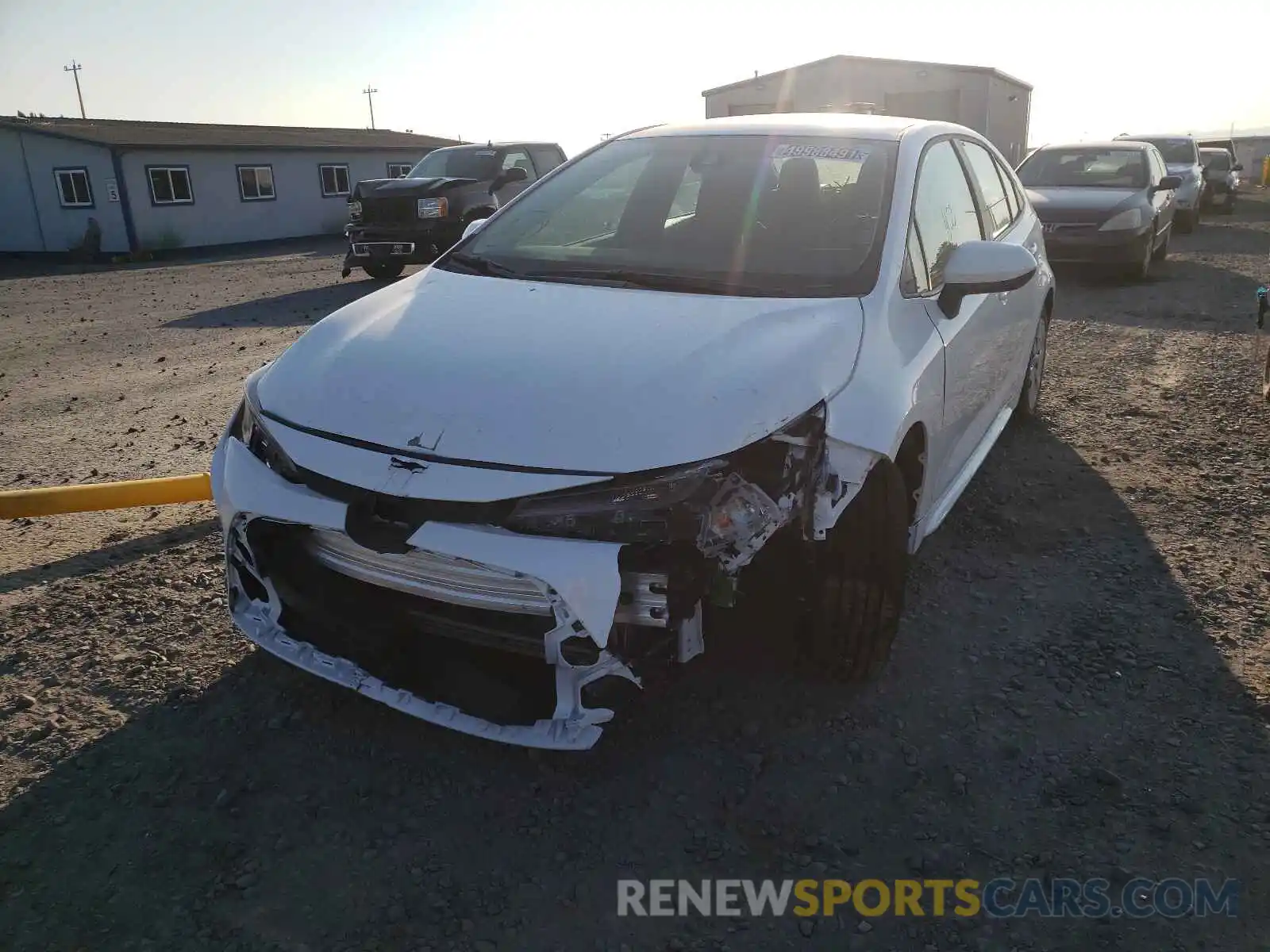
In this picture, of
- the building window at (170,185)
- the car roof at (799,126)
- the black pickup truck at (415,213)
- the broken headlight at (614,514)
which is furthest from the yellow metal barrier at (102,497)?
the building window at (170,185)

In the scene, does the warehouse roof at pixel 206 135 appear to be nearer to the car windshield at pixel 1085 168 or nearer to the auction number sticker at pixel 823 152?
the car windshield at pixel 1085 168

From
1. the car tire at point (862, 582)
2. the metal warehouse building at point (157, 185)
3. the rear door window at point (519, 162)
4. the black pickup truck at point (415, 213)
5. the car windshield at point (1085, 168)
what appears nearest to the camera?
the car tire at point (862, 582)

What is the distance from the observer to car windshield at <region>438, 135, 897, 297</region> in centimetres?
314

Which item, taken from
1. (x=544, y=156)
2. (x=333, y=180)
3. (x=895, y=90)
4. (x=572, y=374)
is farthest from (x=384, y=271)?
(x=895, y=90)

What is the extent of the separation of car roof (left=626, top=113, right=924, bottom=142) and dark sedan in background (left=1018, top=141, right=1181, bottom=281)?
739 centimetres

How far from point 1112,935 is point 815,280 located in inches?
76.6

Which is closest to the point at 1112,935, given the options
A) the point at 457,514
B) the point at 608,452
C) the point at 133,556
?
the point at 608,452

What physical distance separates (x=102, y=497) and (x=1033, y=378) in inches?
191

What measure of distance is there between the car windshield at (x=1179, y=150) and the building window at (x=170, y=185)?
73.9 ft

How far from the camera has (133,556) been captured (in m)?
4.05

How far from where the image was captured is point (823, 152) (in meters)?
3.62

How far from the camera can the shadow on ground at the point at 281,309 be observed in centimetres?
1056

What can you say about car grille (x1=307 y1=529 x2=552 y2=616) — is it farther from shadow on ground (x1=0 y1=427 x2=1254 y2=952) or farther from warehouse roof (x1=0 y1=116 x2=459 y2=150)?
warehouse roof (x1=0 y1=116 x2=459 y2=150)

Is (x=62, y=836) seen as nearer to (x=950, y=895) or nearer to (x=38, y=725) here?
(x=38, y=725)
